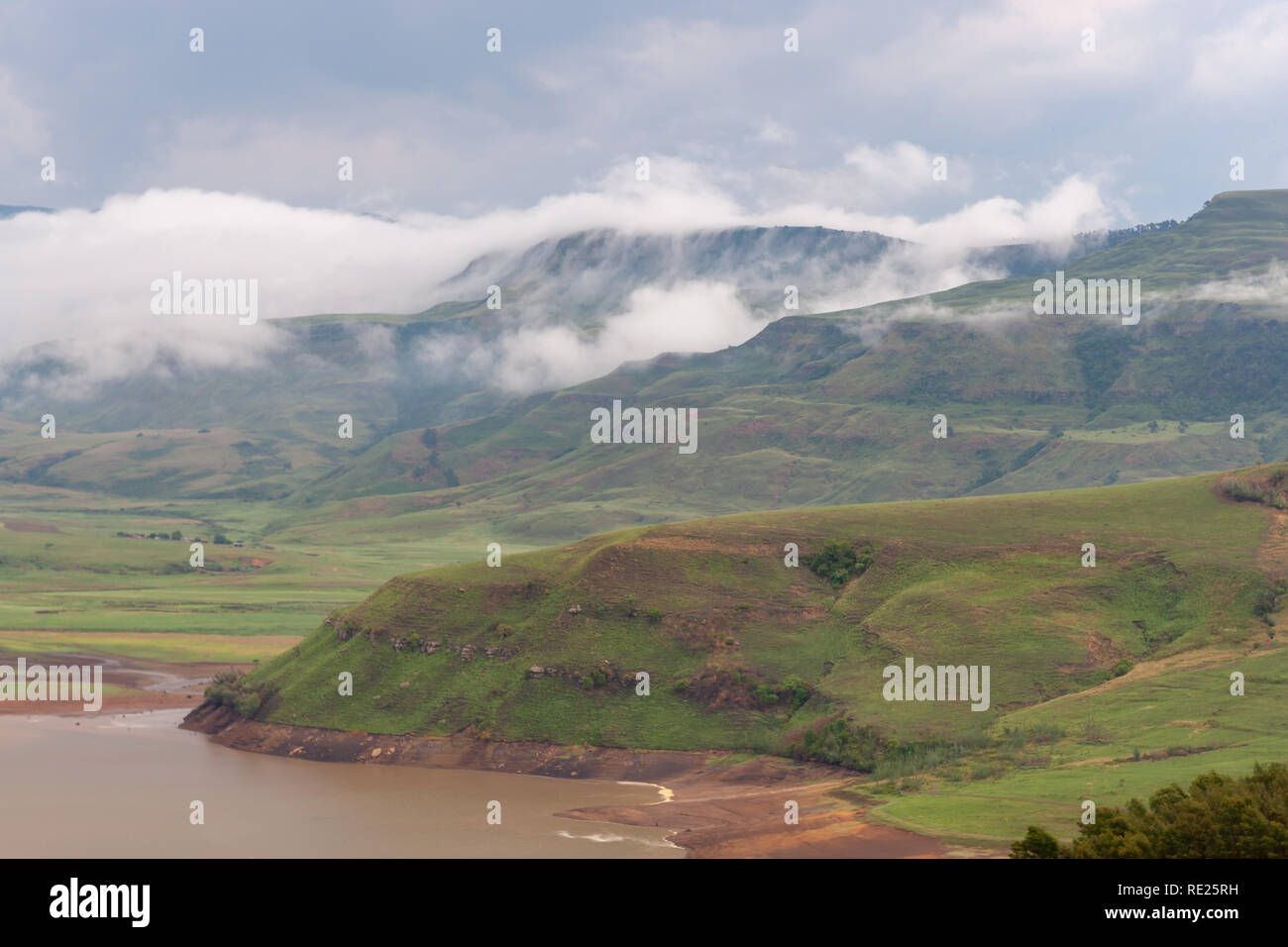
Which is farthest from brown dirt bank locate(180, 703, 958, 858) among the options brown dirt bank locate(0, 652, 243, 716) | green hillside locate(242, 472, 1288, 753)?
brown dirt bank locate(0, 652, 243, 716)

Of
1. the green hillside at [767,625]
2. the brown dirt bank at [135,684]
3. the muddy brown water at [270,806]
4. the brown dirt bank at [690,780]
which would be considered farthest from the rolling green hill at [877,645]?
the brown dirt bank at [135,684]

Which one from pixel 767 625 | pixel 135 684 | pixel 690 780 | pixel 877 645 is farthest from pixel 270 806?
pixel 135 684

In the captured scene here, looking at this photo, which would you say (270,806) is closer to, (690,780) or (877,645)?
(690,780)

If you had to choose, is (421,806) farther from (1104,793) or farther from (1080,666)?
(1080,666)

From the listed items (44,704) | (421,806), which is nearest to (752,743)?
A: (421,806)

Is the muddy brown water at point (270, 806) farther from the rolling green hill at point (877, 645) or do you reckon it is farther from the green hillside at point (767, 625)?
the green hillside at point (767, 625)

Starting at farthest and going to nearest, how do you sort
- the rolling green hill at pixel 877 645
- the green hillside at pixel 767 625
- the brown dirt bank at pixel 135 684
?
the brown dirt bank at pixel 135 684 → the green hillside at pixel 767 625 → the rolling green hill at pixel 877 645
